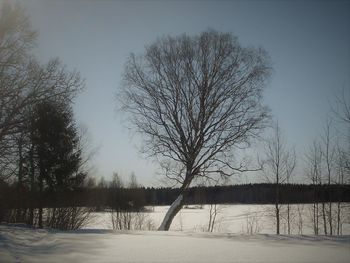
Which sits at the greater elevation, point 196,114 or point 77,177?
point 196,114

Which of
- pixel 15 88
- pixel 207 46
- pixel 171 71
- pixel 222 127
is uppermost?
pixel 207 46

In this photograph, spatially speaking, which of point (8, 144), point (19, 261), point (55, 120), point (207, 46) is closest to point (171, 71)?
point (207, 46)

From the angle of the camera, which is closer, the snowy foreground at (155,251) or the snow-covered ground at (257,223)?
the snowy foreground at (155,251)

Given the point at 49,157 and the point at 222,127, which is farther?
the point at 49,157

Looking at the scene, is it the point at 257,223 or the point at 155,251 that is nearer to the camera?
the point at 155,251

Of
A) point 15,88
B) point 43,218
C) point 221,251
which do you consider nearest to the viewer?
point 221,251

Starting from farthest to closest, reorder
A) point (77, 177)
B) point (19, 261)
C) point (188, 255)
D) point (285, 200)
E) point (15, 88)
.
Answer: point (285, 200) < point (77, 177) < point (15, 88) < point (188, 255) < point (19, 261)

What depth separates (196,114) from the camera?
16.9 m

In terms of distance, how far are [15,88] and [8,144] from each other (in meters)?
2.67

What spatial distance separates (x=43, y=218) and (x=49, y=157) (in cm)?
326

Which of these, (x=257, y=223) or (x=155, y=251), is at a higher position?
(x=155, y=251)

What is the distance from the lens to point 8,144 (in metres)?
16.0

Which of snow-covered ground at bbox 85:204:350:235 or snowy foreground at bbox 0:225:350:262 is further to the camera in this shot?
snow-covered ground at bbox 85:204:350:235

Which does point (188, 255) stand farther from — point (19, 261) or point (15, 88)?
point (15, 88)
